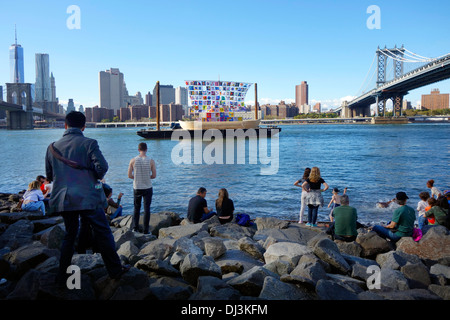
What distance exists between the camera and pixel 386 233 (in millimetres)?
6172

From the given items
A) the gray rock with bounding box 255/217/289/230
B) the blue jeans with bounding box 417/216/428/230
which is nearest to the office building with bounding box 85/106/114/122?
the gray rock with bounding box 255/217/289/230

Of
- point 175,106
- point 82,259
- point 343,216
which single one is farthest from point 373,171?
point 175,106

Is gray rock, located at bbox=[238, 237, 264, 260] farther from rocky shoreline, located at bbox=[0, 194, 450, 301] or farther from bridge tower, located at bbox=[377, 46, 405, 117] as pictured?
bridge tower, located at bbox=[377, 46, 405, 117]

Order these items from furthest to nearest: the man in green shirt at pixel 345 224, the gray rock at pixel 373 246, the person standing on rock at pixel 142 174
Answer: the person standing on rock at pixel 142 174 < the man in green shirt at pixel 345 224 < the gray rock at pixel 373 246

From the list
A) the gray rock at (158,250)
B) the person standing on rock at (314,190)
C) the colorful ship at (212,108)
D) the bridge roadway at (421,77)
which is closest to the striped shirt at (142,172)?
the gray rock at (158,250)

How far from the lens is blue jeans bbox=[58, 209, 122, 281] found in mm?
3426

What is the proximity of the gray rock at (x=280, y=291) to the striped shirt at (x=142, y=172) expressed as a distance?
3.33 meters

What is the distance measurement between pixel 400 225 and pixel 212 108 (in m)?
65.9

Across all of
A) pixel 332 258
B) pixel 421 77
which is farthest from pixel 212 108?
pixel 332 258

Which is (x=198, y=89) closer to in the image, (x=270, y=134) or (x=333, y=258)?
(x=270, y=134)

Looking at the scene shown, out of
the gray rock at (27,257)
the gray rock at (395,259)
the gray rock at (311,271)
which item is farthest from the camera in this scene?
the gray rock at (395,259)

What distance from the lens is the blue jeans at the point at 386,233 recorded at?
20.0 ft

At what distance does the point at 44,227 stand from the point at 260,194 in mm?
8337

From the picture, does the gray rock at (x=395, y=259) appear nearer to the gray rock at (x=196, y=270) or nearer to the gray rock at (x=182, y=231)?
the gray rock at (x=196, y=270)
